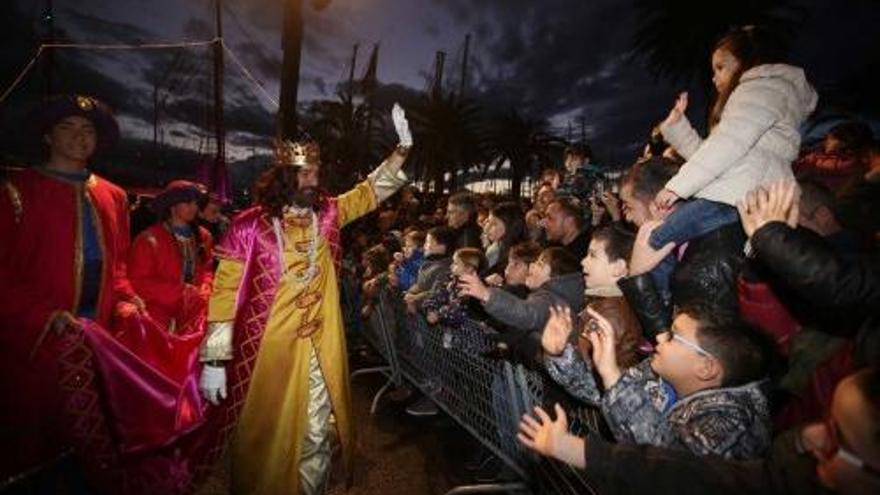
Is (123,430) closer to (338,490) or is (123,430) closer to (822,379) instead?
(338,490)

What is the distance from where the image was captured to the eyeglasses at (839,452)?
138 centimetres

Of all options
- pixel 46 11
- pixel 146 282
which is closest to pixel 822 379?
pixel 146 282

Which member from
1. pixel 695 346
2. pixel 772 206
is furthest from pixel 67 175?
pixel 772 206

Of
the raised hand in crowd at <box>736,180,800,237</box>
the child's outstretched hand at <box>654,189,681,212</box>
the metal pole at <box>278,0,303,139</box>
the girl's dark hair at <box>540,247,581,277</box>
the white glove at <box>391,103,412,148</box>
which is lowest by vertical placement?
the girl's dark hair at <box>540,247,581,277</box>

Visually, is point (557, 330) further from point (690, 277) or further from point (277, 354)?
point (277, 354)

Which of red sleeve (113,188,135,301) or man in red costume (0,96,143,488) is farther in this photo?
red sleeve (113,188,135,301)

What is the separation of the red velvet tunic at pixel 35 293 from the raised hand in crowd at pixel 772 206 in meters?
4.01

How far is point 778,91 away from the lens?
2.90 meters

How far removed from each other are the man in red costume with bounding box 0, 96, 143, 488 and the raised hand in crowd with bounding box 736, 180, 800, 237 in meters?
3.94

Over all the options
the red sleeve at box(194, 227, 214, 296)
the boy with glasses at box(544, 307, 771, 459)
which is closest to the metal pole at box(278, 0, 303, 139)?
the red sleeve at box(194, 227, 214, 296)

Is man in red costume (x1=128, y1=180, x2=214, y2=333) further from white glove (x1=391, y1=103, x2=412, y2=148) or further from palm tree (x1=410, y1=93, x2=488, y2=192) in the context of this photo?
palm tree (x1=410, y1=93, x2=488, y2=192)

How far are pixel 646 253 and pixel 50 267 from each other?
3.81m

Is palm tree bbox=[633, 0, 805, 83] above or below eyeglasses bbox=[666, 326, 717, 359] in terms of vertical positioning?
above

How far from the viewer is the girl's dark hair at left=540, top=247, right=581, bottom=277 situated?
3934 mm
